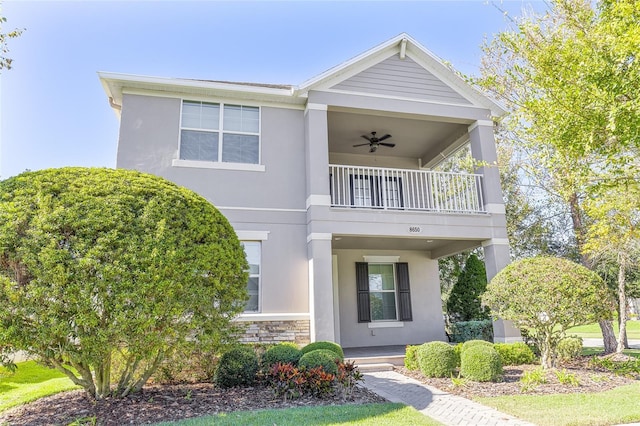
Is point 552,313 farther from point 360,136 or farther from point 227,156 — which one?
point 227,156

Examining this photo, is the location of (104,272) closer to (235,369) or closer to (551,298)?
(235,369)

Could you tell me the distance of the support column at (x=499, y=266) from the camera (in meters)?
10.1

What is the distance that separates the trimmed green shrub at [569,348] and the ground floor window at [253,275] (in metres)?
7.13

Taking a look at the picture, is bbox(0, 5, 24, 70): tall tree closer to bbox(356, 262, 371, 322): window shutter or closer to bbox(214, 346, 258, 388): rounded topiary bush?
Answer: bbox(214, 346, 258, 388): rounded topiary bush

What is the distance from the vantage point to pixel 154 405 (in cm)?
582

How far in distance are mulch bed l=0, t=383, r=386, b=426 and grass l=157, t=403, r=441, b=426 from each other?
1.21 feet

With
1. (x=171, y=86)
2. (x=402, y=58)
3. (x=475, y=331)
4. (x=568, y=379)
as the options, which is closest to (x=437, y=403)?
(x=568, y=379)

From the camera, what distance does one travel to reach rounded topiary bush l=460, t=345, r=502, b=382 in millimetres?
7379

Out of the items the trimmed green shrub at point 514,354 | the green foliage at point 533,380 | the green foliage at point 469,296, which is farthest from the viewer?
the green foliage at point 469,296

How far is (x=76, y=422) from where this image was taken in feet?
16.2

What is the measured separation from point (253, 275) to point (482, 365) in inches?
211

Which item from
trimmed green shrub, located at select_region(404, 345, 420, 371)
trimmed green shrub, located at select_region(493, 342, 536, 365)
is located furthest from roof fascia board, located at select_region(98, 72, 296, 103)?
trimmed green shrub, located at select_region(493, 342, 536, 365)

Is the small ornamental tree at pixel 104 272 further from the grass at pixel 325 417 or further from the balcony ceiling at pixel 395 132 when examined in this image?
the balcony ceiling at pixel 395 132

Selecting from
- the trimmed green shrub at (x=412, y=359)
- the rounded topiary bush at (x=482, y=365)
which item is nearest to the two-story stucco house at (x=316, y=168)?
the trimmed green shrub at (x=412, y=359)
